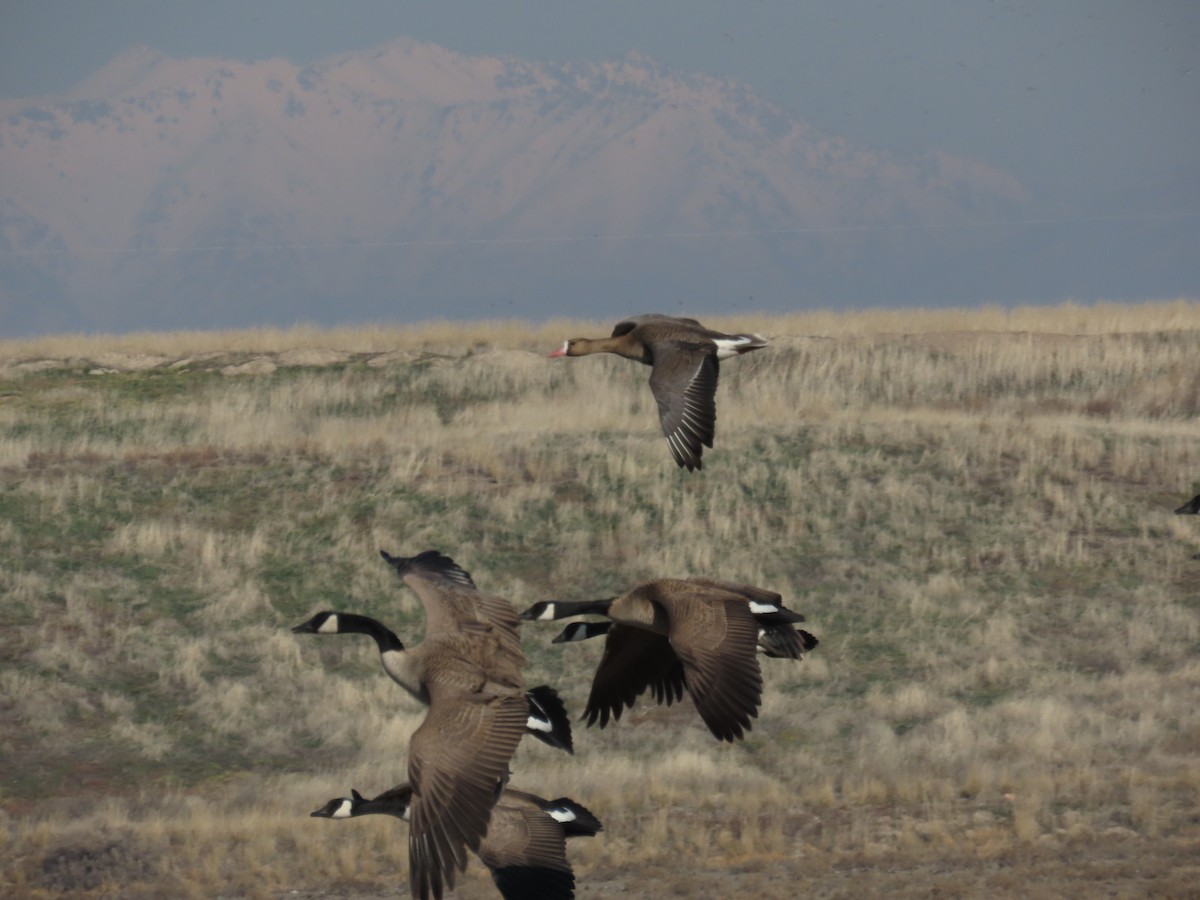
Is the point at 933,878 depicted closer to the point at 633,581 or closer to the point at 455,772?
the point at 455,772

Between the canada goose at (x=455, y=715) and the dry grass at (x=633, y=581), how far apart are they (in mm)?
6996

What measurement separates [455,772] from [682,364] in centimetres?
419

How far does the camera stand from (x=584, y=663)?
27.2 m

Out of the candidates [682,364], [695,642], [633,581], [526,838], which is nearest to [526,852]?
[526,838]

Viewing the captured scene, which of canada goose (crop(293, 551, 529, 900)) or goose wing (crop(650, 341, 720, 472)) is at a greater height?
goose wing (crop(650, 341, 720, 472))

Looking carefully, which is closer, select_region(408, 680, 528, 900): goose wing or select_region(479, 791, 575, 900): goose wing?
select_region(408, 680, 528, 900): goose wing

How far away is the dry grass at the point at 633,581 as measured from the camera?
20078mm

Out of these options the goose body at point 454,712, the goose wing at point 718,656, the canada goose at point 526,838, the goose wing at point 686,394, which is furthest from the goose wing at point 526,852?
the goose wing at point 686,394

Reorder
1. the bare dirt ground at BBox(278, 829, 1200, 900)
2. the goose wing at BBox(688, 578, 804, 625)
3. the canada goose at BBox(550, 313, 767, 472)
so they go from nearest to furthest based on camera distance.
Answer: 1. the goose wing at BBox(688, 578, 804, 625)
2. the canada goose at BBox(550, 313, 767, 472)
3. the bare dirt ground at BBox(278, 829, 1200, 900)

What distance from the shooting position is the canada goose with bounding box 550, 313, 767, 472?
12.5 m

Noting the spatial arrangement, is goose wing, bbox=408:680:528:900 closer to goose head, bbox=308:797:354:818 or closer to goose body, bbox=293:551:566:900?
goose body, bbox=293:551:566:900

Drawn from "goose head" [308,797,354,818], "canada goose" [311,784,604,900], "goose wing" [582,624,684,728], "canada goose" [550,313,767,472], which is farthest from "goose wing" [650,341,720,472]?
"goose head" [308,797,354,818]

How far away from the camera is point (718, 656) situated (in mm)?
10938

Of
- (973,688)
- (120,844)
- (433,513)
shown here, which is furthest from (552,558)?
(120,844)
